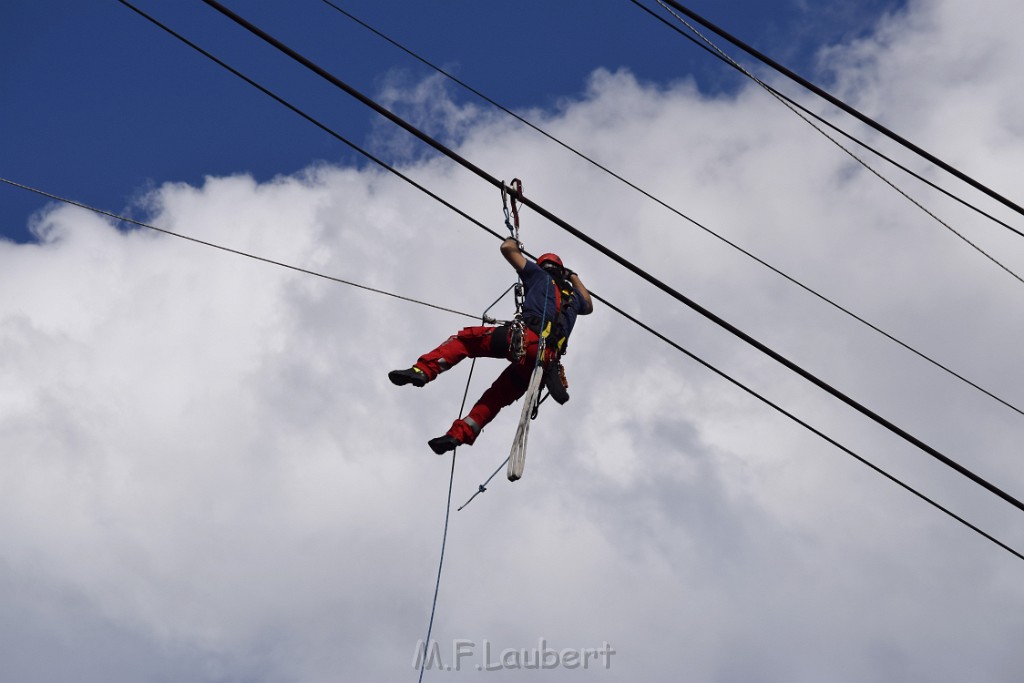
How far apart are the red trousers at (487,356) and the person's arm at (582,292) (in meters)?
0.70

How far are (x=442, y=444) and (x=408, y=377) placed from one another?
0.70m

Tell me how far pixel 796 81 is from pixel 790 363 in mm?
2665

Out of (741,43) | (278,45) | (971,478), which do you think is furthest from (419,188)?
(971,478)

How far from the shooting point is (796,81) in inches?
427

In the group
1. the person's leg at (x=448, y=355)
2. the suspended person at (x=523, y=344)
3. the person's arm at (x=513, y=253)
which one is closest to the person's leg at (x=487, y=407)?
the suspended person at (x=523, y=344)

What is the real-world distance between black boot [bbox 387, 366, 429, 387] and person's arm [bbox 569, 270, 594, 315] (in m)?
2.02

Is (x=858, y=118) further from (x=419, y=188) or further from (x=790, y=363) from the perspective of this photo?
(x=419, y=188)

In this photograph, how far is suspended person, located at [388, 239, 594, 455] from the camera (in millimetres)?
11844

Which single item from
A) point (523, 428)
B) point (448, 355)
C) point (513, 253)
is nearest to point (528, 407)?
point (523, 428)

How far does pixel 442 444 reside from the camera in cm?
1182

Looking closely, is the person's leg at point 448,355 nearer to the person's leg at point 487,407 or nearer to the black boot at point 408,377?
the black boot at point 408,377

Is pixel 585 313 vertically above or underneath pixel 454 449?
above

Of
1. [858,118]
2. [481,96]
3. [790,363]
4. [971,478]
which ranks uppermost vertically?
[481,96]

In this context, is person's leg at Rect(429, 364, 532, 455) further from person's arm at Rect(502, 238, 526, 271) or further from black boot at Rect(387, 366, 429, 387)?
person's arm at Rect(502, 238, 526, 271)
